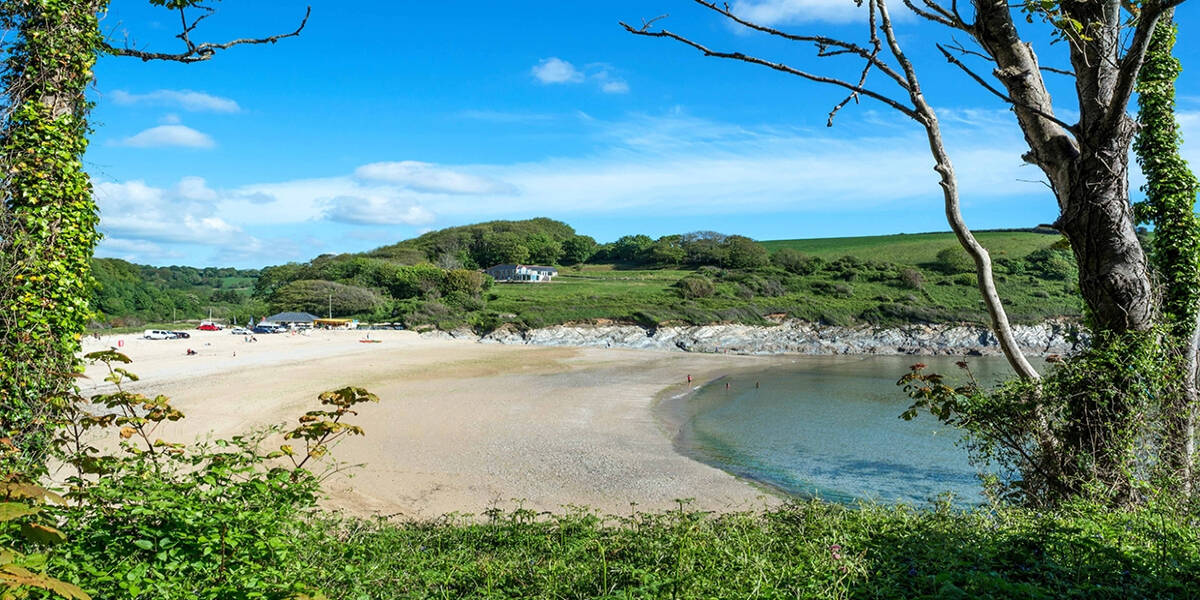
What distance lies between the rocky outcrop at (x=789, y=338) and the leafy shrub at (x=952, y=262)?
2088 cm

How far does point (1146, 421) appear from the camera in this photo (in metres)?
4.57

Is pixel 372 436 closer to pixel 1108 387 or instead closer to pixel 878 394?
pixel 1108 387

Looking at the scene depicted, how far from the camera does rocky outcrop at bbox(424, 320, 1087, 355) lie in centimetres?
4822

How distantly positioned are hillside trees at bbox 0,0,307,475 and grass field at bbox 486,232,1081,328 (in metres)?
47.4

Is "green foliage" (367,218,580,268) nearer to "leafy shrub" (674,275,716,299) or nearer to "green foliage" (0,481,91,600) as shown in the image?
"leafy shrub" (674,275,716,299)

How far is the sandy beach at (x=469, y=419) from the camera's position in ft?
35.3

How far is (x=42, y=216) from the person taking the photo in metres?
4.60

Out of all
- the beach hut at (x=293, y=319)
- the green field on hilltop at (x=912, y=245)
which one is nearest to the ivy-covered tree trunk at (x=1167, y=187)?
the beach hut at (x=293, y=319)

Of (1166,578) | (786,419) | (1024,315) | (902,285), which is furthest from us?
(902,285)

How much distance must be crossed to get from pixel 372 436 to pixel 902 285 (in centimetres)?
6119

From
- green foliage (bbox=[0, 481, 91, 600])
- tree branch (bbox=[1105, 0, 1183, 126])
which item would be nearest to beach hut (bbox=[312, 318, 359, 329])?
green foliage (bbox=[0, 481, 91, 600])

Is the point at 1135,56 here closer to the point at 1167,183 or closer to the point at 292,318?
the point at 1167,183

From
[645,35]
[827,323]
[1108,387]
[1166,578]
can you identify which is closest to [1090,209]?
[1108,387]

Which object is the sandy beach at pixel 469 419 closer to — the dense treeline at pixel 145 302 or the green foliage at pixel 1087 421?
the green foliage at pixel 1087 421
